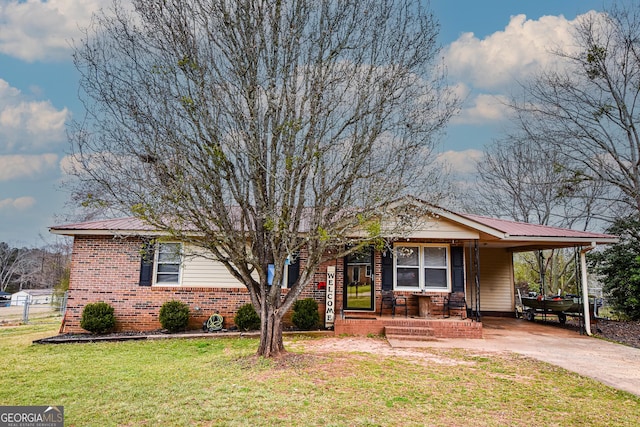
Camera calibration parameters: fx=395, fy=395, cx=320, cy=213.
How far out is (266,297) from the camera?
24.6ft

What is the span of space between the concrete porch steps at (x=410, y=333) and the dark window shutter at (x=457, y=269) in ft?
7.15

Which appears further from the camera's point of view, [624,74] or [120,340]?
[624,74]

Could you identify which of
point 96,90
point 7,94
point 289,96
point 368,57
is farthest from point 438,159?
point 7,94

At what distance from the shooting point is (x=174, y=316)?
11.0 meters

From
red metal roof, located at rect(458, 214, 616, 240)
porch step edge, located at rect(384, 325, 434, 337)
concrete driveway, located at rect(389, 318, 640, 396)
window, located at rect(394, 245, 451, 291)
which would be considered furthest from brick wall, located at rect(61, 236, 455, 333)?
red metal roof, located at rect(458, 214, 616, 240)

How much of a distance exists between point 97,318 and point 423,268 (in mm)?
9480

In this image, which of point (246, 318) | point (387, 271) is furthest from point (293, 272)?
point (387, 271)

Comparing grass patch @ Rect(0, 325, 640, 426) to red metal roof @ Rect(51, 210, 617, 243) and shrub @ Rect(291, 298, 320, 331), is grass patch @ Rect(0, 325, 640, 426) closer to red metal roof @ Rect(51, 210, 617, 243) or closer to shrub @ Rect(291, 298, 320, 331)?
shrub @ Rect(291, 298, 320, 331)

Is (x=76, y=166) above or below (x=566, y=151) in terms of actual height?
below

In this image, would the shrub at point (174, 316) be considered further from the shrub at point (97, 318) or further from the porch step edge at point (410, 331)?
the porch step edge at point (410, 331)

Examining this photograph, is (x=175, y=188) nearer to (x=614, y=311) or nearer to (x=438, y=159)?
(x=438, y=159)

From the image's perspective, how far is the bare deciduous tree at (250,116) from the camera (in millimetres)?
7152

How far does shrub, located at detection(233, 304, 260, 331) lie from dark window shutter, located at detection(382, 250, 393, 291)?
391cm

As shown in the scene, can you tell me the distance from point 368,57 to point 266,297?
5037 mm
